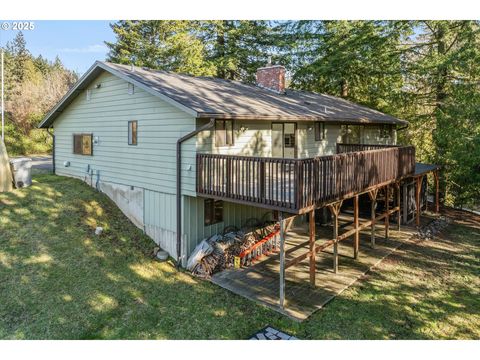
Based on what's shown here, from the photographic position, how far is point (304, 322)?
835cm

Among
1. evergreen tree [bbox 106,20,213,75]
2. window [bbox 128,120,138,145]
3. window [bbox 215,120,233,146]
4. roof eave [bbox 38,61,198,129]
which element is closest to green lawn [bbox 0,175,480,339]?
window [bbox 128,120,138,145]

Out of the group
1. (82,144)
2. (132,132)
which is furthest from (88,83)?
(132,132)

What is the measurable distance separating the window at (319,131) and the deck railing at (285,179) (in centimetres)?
408

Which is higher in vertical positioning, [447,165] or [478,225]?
[447,165]

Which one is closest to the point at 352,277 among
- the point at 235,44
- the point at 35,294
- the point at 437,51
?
the point at 35,294

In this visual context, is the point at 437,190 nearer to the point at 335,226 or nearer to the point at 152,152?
the point at 335,226

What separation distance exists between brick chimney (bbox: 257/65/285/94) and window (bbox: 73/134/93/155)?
8.36m

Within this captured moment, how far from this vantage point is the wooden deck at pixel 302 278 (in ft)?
30.4

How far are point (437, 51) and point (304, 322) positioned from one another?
19787 mm

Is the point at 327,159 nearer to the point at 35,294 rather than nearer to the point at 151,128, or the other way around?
the point at 151,128

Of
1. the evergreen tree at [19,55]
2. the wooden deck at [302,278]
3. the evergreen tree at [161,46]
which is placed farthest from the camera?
the evergreen tree at [19,55]

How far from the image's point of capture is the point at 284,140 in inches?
553

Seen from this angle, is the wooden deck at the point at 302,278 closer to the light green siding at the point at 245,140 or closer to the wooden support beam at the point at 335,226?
the wooden support beam at the point at 335,226

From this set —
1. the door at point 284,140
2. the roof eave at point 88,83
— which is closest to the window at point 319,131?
the door at point 284,140
